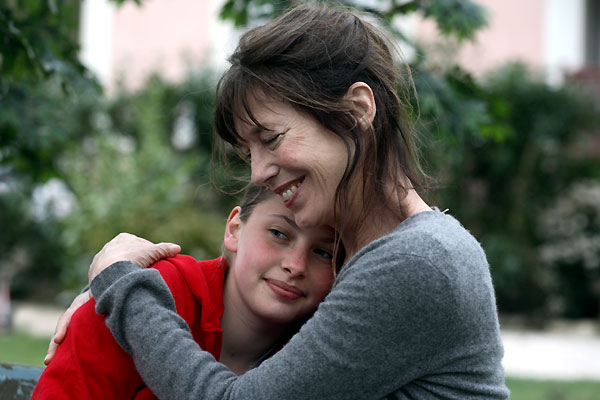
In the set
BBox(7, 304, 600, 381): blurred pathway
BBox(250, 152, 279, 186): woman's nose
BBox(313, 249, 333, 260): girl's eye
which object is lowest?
BBox(313, 249, 333, 260): girl's eye

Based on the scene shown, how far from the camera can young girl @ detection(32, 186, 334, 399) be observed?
179 cm

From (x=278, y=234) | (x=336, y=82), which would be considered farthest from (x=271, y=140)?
(x=278, y=234)

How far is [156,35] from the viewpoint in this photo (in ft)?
35.3

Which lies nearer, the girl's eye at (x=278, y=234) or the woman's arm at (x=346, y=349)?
the woman's arm at (x=346, y=349)

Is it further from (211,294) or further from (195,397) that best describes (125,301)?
(211,294)

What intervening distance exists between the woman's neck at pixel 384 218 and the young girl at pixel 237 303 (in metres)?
0.12

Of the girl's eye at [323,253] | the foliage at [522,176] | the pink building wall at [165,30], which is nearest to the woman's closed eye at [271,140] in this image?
the girl's eye at [323,253]

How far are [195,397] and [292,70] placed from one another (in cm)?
82

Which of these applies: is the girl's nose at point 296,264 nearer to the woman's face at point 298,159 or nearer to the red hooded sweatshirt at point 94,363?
the woman's face at point 298,159

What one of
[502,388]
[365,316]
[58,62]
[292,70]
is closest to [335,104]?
[292,70]

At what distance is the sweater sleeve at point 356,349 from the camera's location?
157cm

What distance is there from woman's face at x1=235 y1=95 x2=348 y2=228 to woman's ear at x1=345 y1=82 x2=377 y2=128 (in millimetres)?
88

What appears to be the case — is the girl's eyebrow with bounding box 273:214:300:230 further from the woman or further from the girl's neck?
the girl's neck

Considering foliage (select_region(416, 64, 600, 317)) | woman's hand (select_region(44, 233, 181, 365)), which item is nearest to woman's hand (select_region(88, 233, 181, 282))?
woman's hand (select_region(44, 233, 181, 365))
